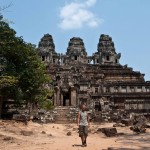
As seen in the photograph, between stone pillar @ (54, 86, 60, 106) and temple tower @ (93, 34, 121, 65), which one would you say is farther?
temple tower @ (93, 34, 121, 65)

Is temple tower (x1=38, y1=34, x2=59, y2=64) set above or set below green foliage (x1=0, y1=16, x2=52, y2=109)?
above

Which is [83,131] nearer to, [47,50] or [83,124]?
[83,124]

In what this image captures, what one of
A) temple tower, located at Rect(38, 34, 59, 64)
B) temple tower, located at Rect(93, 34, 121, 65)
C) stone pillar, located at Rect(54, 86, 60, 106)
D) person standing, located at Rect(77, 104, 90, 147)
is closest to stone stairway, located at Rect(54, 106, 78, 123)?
stone pillar, located at Rect(54, 86, 60, 106)

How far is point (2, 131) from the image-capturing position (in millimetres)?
18359

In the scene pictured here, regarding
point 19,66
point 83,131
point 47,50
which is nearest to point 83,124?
point 83,131

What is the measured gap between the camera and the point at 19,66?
29.1 m

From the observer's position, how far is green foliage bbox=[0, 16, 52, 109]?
27.6 metres

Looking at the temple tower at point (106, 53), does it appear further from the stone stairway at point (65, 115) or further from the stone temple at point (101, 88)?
the stone stairway at point (65, 115)

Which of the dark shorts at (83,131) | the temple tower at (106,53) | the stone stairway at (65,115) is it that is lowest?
the dark shorts at (83,131)

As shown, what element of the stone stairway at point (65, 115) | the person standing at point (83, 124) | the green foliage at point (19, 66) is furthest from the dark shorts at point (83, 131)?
the stone stairway at point (65, 115)

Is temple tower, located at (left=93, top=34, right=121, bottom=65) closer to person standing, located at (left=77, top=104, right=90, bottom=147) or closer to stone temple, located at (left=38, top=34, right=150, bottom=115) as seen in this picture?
stone temple, located at (left=38, top=34, right=150, bottom=115)

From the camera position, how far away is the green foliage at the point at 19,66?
27589mm

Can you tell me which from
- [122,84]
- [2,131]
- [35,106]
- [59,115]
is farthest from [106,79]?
[2,131]

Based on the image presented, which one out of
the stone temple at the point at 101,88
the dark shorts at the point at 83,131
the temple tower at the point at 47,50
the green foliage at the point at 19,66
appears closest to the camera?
the dark shorts at the point at 83,131
